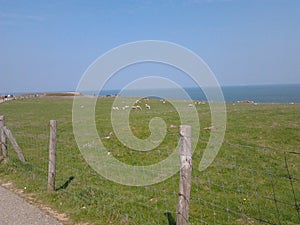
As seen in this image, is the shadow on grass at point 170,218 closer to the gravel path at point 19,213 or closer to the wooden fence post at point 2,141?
the gravel path at point 19,213

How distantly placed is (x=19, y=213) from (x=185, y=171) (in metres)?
4.08

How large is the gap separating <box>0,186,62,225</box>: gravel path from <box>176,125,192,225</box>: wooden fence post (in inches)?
107

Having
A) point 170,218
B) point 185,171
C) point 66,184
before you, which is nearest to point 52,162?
point 66,184

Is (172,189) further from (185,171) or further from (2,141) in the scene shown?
(2,141)

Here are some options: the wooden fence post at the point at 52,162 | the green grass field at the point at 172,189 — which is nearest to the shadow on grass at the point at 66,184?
the green grass field at the point at 172,189

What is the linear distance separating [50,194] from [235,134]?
1072cm

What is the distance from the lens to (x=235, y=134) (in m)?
16.6

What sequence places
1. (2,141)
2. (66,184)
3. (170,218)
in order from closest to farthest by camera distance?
(170,218) < (66,184) < (2,141)

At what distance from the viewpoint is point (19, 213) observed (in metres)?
7.30

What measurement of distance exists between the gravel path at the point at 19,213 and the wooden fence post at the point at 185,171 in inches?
107

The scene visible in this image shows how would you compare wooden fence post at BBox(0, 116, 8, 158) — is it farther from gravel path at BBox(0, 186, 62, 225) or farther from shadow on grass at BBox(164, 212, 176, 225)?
shadow on grass at BBox(164, 212, 176, 225)

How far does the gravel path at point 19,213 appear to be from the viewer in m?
6.79

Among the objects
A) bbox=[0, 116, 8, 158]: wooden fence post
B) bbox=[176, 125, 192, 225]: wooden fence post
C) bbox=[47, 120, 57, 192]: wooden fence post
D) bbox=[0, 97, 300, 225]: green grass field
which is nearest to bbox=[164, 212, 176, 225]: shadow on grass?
bbox=[0, 97, 300, 225]: green grass field

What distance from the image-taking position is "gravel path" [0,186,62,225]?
6789 mm
